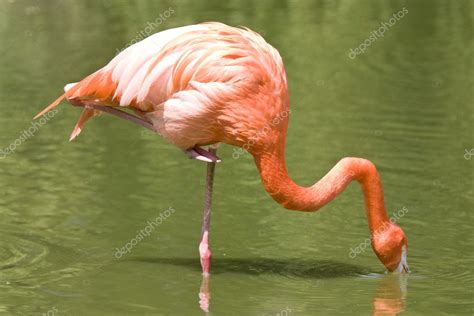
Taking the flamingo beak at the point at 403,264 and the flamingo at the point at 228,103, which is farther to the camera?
the flamingo beak at the point at 403,264

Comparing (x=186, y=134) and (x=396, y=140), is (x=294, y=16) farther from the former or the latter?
(x=186, y=134)

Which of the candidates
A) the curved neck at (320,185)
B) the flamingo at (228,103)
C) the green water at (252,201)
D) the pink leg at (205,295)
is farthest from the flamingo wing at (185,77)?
the green water at (252,201)

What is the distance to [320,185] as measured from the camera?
7.41 metres

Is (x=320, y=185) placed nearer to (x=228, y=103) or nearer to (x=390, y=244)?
(x=390, y=244)

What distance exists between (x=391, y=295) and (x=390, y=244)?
12.6 inches

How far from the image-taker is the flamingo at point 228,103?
7273 millimetres

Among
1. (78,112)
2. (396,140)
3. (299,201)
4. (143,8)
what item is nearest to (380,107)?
(396,140)

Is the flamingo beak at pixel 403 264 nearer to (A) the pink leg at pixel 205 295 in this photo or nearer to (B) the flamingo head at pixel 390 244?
(B) the flamingo head at pixel 390 244

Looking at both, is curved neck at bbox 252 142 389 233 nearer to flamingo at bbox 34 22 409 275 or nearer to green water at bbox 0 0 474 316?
flamingo at bbox 34 22 409 275

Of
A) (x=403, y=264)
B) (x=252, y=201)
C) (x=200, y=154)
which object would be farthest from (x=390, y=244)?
(x=252, y=201)

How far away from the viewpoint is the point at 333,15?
758 inches

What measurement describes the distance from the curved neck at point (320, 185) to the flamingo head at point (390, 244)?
0.05 m

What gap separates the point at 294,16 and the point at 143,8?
258cm

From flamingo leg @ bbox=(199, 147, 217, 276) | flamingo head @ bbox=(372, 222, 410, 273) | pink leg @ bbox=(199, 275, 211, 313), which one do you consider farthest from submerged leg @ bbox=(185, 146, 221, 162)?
flamingo head @ bbox=(372, 222, 410, 273)
